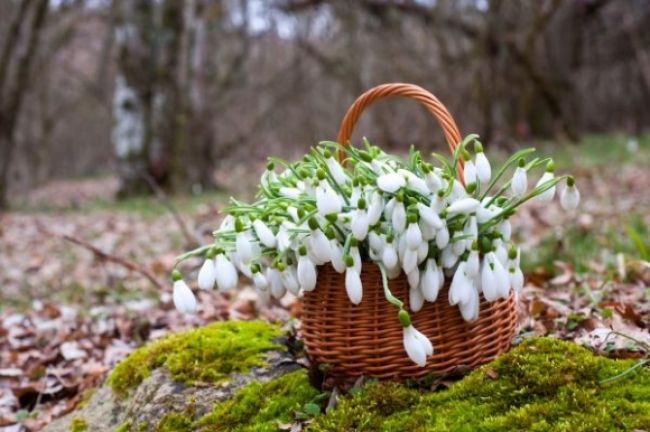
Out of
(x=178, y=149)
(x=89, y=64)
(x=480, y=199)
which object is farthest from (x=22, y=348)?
(x=89, y=64)

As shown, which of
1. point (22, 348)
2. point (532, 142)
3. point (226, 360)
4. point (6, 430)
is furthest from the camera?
point (532, 142)

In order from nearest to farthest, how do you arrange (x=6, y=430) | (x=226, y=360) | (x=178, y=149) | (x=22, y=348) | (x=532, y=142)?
(x=226, y=360) → (x=6, y=430) → (x=22, y=348) → (x=178, y=149) → (x=532, y=142)

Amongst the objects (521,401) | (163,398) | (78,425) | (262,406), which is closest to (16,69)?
(78,425)

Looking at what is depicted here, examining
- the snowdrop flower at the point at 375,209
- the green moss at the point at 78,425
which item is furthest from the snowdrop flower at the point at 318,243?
the green moss at the point at 78,425

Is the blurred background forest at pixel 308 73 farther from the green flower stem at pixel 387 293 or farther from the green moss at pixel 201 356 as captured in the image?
the green flower stem at pixel 387 293

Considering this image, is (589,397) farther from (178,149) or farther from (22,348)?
(178,149)

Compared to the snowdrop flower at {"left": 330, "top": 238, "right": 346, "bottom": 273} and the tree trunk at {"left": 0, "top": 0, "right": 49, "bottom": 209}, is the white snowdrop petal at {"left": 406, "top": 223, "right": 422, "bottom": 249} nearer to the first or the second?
the snowdrop flower at {"left": 330, "top": 238, "right": 346, "bottom": 273}
